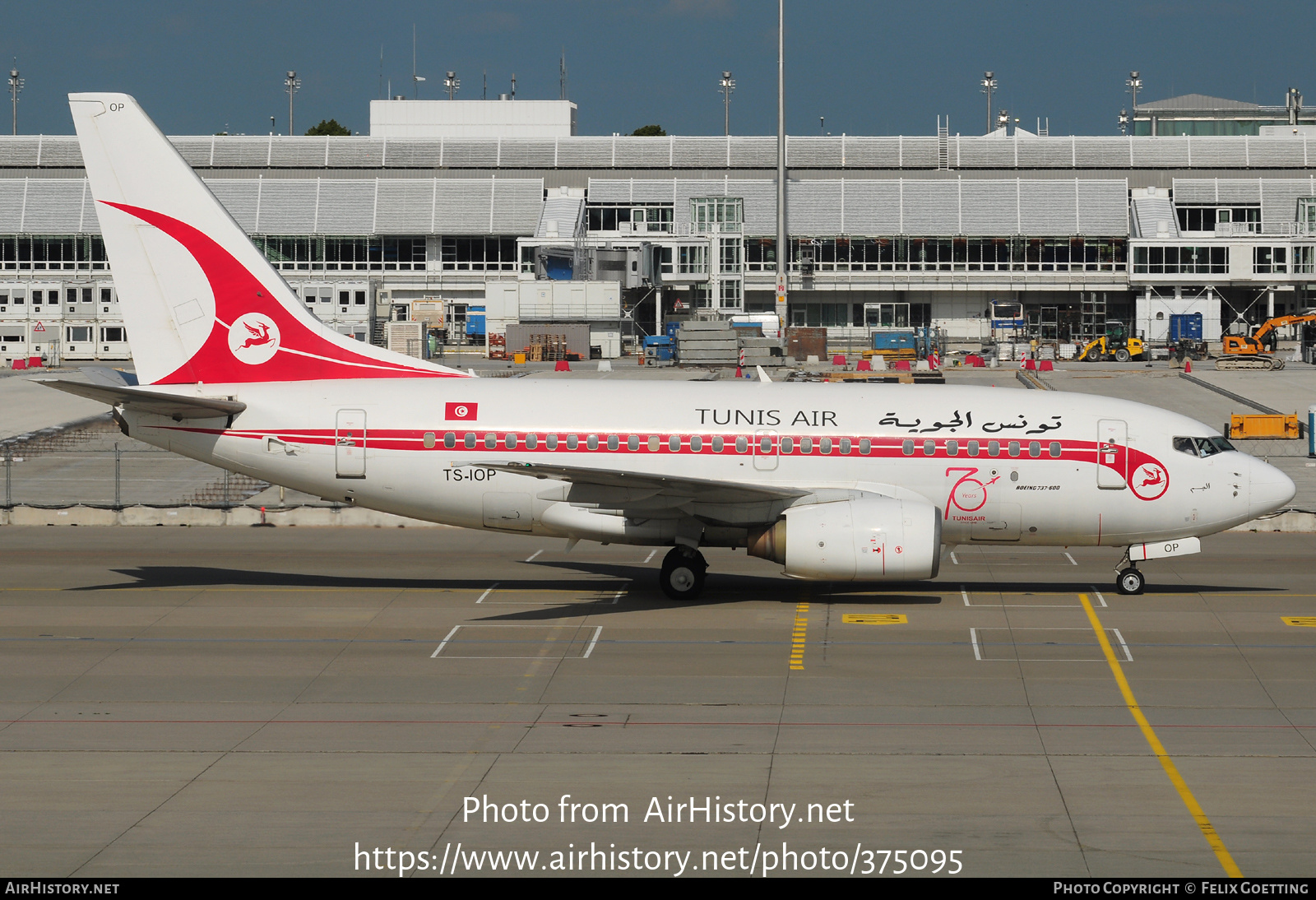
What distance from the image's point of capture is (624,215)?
125m

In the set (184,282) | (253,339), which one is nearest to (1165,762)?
(253,339)

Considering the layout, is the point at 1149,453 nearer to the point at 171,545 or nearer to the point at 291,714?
the point at 291,714

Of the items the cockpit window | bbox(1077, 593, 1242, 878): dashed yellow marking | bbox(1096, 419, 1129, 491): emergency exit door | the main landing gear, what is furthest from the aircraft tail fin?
the cockpit window

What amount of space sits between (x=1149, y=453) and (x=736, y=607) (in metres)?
9.00

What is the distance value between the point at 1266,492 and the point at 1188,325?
292 feet

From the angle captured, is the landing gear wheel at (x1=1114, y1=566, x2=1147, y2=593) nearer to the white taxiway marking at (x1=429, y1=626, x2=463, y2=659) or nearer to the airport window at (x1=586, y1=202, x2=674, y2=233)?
the white taxiway marking at (x1=429, y1=626, x2=463, y2=659)

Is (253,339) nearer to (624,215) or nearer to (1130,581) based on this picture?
(1130,581)

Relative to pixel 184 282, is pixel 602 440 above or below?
below

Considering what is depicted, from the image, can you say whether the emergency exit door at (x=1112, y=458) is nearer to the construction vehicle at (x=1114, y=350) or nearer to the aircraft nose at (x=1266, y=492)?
the aircraft nose at (x=1266, y=492)

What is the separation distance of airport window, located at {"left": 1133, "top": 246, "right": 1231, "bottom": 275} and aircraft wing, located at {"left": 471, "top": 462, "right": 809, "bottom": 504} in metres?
101

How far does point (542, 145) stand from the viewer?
127875 millimetres

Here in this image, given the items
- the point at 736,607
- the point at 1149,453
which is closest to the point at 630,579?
the point at 736,607

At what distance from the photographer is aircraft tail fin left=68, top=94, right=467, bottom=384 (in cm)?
2902

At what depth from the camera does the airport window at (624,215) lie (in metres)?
124
